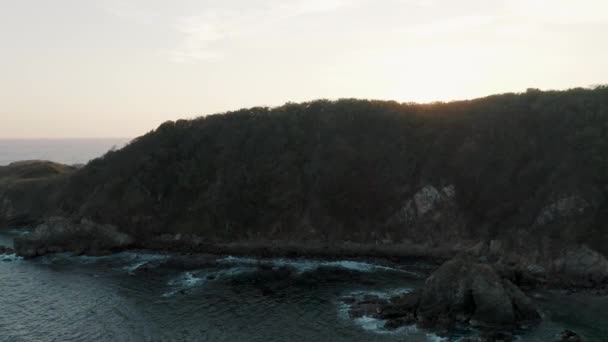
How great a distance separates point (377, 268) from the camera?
61.4 meters

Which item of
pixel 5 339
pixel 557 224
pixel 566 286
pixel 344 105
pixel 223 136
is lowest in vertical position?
pixel 5 339

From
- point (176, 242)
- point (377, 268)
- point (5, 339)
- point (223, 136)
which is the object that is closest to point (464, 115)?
point (377, 268)

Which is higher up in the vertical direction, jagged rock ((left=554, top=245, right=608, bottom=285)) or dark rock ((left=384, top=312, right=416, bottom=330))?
jagged rock ((left=554, top=245, right=608, bottom=285))

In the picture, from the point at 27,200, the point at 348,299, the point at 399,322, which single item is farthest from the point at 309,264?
the point at 27,200

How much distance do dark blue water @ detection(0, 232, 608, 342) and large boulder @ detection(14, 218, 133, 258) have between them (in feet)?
14.8

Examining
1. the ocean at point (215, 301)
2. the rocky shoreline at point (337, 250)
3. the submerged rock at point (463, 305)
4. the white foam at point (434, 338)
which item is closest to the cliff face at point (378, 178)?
the rocky shoreline at point (337, 250)

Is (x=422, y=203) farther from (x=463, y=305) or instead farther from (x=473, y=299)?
(x=463, y=305)

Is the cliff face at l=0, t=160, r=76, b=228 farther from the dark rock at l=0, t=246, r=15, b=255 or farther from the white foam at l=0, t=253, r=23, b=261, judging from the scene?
the white foam at l=0, t=253, r=23, b=261

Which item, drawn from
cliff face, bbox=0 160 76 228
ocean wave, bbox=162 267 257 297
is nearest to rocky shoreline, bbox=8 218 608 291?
ocean wave, bbox=162 267 257 297

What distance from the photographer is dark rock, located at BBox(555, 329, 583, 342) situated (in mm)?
39594

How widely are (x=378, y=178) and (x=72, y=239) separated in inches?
1974

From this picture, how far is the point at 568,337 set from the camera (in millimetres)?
40062

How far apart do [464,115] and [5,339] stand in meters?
70.2

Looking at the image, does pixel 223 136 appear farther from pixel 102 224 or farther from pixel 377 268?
pixel 377 268
